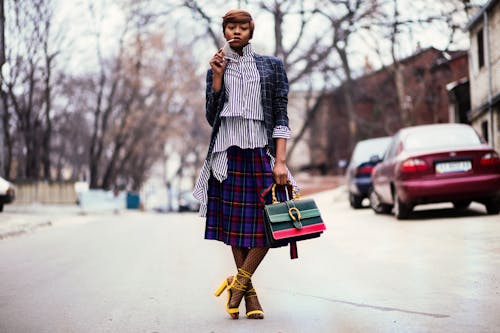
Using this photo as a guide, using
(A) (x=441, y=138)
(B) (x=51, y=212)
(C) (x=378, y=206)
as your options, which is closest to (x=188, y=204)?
(B) (x=51, y=212)

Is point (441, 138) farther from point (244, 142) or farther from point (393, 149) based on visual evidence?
point (244, 142)

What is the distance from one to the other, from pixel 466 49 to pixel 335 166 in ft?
91.5

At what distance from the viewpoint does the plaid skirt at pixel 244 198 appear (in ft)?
15.4

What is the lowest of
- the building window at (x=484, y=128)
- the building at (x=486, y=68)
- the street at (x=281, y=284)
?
the street at (x=281, y=284)

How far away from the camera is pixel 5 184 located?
69.7ft

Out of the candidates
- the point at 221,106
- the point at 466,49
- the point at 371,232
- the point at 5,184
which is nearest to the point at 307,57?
the point at 466,49

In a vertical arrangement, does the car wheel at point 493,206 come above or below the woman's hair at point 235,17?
below

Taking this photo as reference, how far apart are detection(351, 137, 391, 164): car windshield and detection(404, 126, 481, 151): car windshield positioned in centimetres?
521

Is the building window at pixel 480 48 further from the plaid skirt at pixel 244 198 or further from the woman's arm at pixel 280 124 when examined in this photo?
the plaid skirt at pixel 244 198

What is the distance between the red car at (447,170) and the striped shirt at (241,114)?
742 centimetres

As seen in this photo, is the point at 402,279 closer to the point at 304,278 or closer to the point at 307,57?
the point at 304,278

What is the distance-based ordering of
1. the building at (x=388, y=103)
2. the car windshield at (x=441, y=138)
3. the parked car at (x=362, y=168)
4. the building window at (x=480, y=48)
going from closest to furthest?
the car windshield at (x=441, y=138), the parked car at (x=362, y=168), the building window at (x=480, y=48), the building at (x=388, y=103)

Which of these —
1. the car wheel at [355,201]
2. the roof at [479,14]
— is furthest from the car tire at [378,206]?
the roof at [479,14]

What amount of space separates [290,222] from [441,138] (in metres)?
8.53
